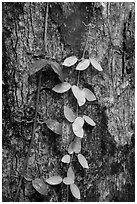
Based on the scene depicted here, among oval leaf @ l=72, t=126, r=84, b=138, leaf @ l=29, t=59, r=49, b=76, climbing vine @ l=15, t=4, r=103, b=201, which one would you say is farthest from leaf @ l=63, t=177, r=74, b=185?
leaf @ l=29, t=59, r=49, b=76

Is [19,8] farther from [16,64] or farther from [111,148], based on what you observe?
[111,148]

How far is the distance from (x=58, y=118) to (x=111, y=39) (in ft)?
1.16

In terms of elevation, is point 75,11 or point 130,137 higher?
point 75,11

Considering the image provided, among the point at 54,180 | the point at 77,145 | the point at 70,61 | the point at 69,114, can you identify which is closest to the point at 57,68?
the point at 70,61

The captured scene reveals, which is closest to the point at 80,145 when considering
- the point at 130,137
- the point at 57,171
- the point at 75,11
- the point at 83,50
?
the point at 57,171

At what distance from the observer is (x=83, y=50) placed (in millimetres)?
936

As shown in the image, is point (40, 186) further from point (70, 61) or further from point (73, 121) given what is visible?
point (70, 61)

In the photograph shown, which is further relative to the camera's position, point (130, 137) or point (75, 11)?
point (130, 137)

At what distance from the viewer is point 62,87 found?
35.7 inches

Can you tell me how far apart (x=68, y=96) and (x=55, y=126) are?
12cm

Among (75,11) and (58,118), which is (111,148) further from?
(75,11)

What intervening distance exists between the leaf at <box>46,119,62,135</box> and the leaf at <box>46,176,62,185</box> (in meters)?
0.16

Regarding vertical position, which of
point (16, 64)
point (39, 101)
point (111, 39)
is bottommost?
point (39, 101)

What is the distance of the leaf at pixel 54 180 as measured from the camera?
0.90 m
